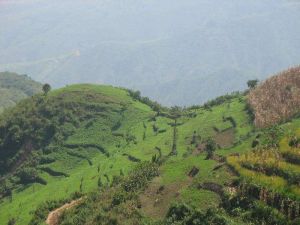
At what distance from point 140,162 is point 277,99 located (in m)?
29.3

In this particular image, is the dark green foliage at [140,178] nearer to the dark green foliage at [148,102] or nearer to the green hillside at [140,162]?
the green hillside at [140,162]

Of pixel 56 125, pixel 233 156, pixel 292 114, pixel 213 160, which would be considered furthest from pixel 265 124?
pixel 56 125

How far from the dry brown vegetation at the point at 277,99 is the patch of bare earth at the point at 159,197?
2602 cm

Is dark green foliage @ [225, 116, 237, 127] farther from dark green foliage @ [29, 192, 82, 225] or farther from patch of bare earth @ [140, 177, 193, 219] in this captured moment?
patch of bare earth @ [140, 177, 193, 219]

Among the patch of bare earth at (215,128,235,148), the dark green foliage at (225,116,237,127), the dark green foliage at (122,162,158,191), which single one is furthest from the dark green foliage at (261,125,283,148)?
the dark green foliage at (225,116,237,127)

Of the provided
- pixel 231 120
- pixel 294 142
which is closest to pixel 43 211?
pixel 294 142

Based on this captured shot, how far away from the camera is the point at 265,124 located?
302 feet

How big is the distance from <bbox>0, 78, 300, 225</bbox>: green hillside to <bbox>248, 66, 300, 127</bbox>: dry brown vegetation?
468 centimetres

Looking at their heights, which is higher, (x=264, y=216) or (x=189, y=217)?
(x=264, y=216)

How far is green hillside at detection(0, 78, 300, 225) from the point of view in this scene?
47.8m

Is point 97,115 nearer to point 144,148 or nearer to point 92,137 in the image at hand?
point 92,137

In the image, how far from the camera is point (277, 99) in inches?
3738

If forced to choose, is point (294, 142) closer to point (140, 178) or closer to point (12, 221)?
point (140, 178)

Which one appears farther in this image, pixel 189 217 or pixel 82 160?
pixel 82 160
